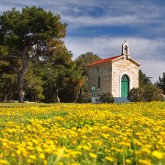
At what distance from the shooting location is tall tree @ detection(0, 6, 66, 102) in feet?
104

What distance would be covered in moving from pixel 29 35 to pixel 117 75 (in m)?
11.0

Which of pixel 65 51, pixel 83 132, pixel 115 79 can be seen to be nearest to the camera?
pixel 83 132

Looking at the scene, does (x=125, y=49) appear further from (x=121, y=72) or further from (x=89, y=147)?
(x=89, y=147)

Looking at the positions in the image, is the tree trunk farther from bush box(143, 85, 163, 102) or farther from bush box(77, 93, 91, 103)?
bush box(143, 85, 163, 102)

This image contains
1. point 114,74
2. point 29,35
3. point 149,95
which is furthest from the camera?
point 114,74

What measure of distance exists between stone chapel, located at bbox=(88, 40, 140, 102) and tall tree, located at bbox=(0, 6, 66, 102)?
7.65m

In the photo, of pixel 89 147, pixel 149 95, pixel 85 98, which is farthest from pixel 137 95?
pixel 89 147

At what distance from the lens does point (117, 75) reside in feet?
128

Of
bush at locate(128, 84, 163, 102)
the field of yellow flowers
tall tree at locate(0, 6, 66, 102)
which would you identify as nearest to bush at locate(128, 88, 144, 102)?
bush at locate(128, 84, 163, 102)

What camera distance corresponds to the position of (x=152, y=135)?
4613 millimetres

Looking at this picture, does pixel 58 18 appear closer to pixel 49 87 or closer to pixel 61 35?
pixel 61 35

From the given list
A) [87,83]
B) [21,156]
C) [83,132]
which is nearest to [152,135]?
[83,132]

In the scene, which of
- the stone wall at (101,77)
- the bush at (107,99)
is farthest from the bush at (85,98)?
the bush at (107,99)

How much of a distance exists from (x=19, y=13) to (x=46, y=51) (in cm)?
401
